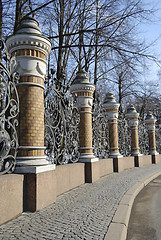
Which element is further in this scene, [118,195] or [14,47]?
[118,195]

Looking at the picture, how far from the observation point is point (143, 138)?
1514 cm

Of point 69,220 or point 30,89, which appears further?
point 30,89

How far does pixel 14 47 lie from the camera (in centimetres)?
462

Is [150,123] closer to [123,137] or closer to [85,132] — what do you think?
[123,137]

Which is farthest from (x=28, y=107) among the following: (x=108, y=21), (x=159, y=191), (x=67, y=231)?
(x=108, y=21)

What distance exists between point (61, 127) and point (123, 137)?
256 inches

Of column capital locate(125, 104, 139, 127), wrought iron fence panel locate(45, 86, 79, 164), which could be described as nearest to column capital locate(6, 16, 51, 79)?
wrought iron fence panel locate(45, 86, 79, 164)

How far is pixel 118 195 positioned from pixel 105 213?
1.53 m

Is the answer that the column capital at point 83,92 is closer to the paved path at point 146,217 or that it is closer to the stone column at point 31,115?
the stone column at point 31,115

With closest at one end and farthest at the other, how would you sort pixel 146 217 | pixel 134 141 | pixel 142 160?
pixel 146 217 < pixel 134 141 < pixel 142 160

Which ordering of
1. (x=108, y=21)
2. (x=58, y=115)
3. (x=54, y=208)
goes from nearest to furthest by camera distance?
(x=54, y=208) < (x=58, y=115) < (x=108, y=21)

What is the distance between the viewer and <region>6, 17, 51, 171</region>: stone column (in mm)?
4387

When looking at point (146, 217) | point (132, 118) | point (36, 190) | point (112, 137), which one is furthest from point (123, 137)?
point (36, 190)

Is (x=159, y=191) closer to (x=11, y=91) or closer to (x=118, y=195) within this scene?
(x=118, y=195)
